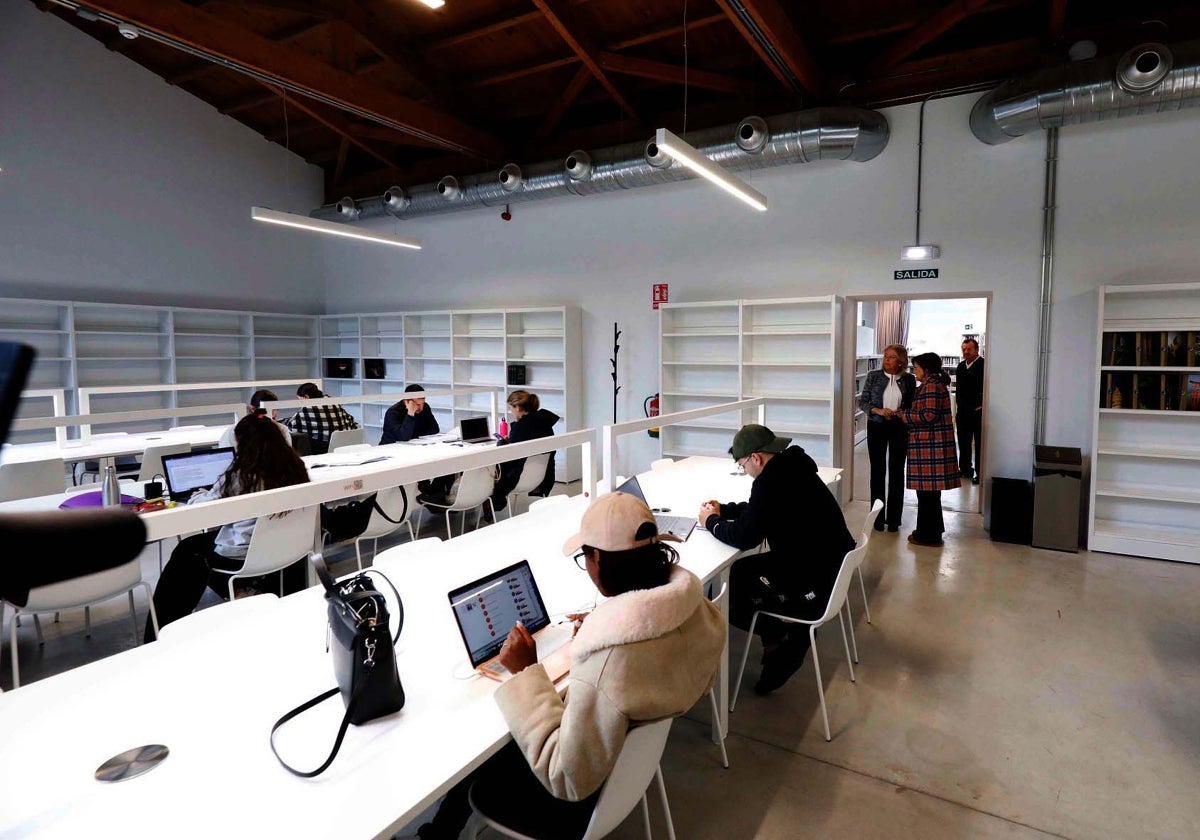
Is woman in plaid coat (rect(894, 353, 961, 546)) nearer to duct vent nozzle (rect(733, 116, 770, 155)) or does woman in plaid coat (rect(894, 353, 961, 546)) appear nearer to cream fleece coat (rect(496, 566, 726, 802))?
duct vent nozzle (rect(733, 116, 770, 155))

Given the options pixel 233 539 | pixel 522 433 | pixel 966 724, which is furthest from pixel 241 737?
pixel 522 433

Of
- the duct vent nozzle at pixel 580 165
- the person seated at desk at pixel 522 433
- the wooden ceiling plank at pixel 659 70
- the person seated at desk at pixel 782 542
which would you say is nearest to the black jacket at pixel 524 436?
the person seated at desk at pixel 522 433

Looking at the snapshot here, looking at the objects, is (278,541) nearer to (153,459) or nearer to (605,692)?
(153,459)

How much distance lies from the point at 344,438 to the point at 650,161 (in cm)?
352

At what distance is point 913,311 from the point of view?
12609 millimetres

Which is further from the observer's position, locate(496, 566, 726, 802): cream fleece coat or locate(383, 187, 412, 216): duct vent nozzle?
locate(383, 187, 412, 216): duct vent nozzle

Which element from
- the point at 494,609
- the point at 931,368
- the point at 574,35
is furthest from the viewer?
the point at 574,35

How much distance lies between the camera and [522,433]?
186 inches

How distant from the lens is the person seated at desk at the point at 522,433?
4738 mm

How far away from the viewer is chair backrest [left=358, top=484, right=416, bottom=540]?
13.3 ft

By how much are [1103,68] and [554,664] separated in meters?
5.19

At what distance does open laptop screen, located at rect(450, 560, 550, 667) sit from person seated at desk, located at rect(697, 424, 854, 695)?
1090 millimetres

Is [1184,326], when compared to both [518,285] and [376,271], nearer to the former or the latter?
[518,285]

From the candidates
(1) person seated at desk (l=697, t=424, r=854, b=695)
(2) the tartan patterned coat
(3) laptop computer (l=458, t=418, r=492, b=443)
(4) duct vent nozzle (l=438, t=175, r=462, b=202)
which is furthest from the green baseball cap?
(4) duct vent nozzle (l=438, t=175, r=462, b=202)
